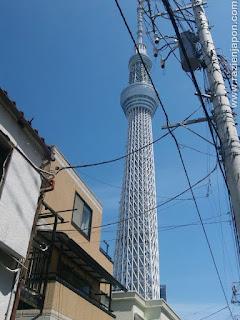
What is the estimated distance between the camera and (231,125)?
7797 millimetres

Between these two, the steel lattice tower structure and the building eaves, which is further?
the steel lattice tower structure

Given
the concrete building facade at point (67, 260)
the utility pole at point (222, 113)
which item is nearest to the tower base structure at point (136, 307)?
the concrete building facade at point (67, 260)

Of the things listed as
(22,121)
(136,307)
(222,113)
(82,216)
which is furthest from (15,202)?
(136,307)

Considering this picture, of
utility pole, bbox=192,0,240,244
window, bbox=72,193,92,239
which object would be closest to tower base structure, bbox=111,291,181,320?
window, bbox=72,193,92,239

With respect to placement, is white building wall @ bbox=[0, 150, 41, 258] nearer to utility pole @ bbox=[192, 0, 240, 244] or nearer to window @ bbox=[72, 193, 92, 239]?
utility pole @ bbox=[192, 0, 240, 244]

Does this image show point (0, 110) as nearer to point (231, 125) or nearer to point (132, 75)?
point (231, 125)

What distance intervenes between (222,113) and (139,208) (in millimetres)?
80342

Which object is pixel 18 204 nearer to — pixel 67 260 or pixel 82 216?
pixel 67 260

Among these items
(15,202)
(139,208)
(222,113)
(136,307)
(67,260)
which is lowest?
(15,202)

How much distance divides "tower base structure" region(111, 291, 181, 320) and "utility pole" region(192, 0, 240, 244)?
485 inches

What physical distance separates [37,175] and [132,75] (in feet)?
334

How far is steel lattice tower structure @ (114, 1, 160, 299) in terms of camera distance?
268ft

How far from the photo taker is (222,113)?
26.1 feet

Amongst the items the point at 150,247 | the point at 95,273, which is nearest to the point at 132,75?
the point at 150,247
